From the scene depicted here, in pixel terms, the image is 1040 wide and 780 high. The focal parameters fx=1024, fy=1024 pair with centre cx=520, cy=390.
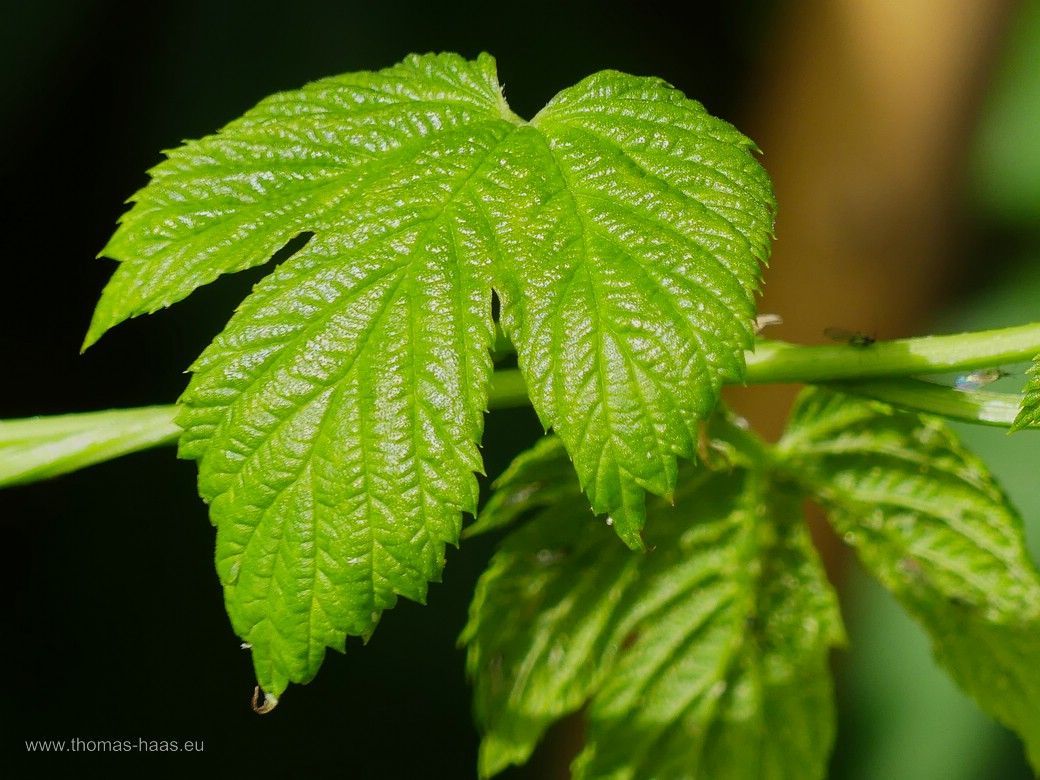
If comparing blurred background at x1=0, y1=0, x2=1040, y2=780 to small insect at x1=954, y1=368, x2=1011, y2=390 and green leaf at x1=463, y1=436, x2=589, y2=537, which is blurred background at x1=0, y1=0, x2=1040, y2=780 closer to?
green leaf at x1=463, y1=436, x2=589, y2=537

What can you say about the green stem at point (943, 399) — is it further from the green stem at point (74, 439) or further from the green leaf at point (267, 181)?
the green stem at point (74, 439)

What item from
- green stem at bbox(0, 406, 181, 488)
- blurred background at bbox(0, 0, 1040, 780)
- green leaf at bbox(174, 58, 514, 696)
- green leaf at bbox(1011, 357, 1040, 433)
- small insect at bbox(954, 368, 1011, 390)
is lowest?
blurred background at bbox(0, 0, 1040, 780)

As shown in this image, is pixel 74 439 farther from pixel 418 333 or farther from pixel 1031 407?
pixel 1031 407

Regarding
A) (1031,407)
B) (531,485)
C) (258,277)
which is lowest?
(258,277)

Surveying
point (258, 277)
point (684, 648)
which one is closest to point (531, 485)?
point (684, 648)

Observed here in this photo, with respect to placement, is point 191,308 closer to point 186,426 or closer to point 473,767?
point 473,767

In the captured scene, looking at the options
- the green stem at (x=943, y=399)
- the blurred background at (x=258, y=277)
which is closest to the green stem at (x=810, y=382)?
the green stem at (x=943, y=399)

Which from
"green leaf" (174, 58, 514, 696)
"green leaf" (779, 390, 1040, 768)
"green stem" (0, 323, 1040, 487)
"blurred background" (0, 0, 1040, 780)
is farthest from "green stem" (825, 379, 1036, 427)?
"blurred background" (0, 0, 1040, 780)
